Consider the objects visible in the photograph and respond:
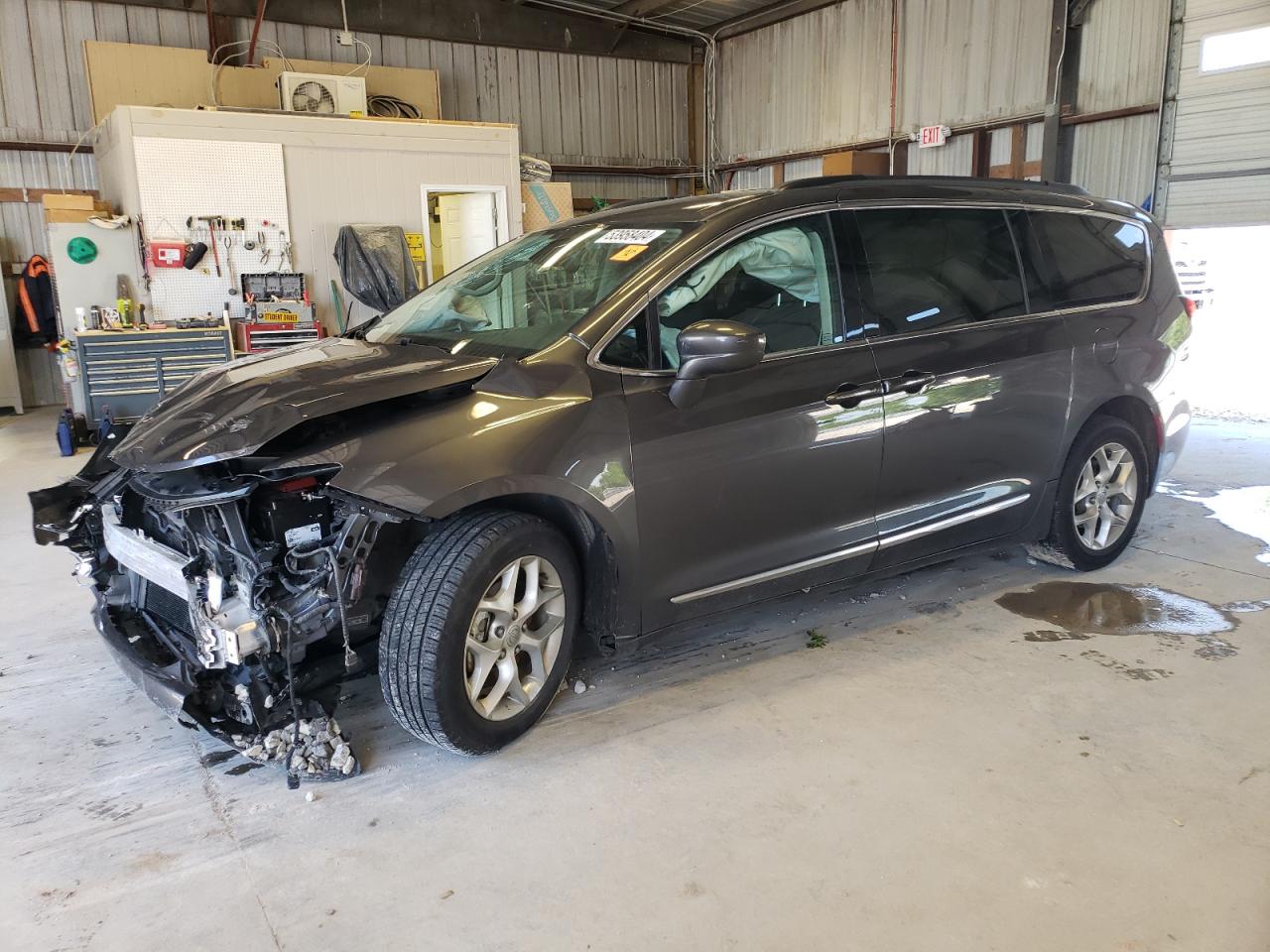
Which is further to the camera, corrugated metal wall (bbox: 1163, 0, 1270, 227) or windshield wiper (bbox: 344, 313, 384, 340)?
corrugated metal wall (bbox: 1163, 0, 1270, 227)

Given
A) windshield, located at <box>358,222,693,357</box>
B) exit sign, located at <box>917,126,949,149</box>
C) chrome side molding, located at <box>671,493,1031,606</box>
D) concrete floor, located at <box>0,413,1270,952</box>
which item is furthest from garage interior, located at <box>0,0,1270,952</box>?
exit sign, located at <box>917,126,949,149</box>

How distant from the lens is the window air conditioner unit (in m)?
9.02

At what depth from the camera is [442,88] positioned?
11.8 metres

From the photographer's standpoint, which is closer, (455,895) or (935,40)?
(455,895)

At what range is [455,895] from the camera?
2.03 m

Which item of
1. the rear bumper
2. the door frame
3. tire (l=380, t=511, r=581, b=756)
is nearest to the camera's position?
tire (l=380, t=511, r=581, b=756)

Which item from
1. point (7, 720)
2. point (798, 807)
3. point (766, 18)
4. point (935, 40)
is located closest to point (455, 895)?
point (798, 807)

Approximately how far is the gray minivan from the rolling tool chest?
16.1 feet

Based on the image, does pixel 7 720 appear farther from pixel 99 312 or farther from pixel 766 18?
pixel 766 18

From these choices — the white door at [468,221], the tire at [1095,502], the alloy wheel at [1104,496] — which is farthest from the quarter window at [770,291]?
the white door at [468,221]

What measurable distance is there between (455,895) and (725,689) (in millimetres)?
1159

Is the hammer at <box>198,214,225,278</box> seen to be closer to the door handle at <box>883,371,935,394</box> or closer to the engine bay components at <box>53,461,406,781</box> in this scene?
the engine bay components at <box>53,461,406,781</box>

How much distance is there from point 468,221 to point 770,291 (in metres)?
7.51

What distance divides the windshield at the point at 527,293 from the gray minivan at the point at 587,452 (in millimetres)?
14
